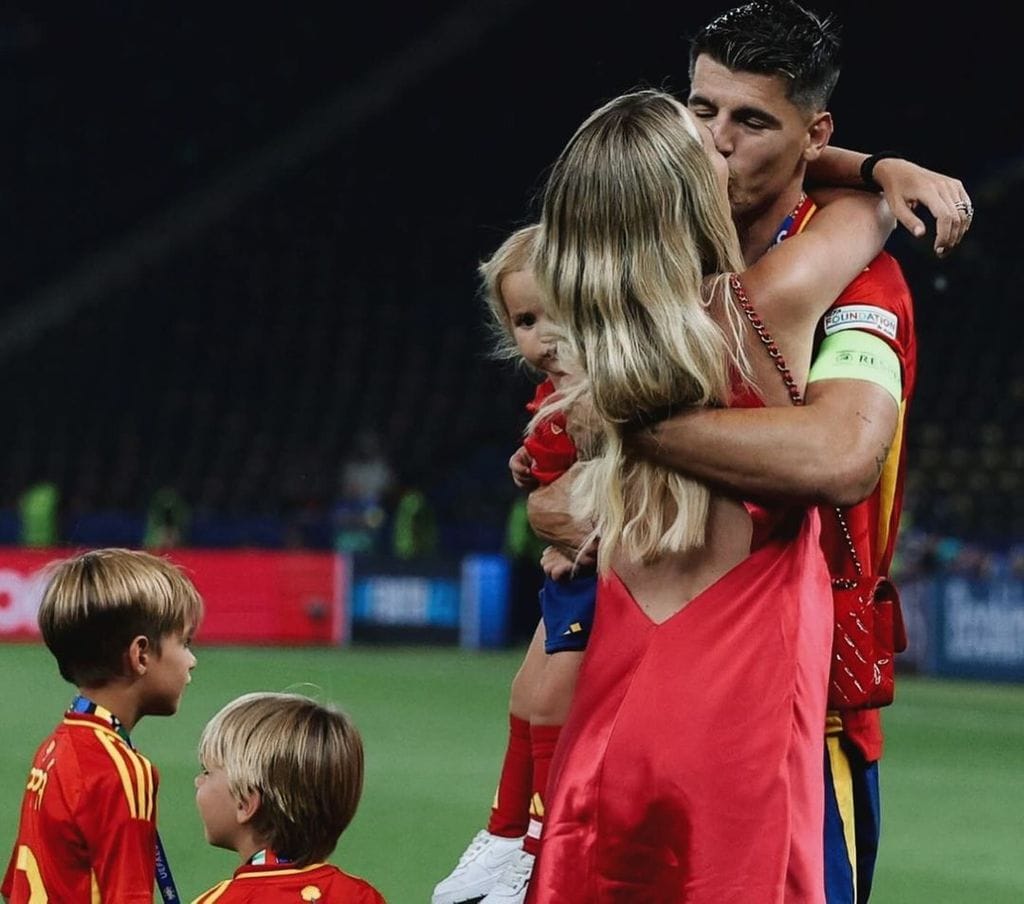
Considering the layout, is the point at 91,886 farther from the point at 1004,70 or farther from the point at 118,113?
the point at 118,113

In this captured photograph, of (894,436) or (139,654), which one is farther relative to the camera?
(139,654)

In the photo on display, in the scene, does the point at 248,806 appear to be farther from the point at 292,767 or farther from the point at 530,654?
the point at 530,654

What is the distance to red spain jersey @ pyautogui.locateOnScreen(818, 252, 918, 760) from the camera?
8.44 feet

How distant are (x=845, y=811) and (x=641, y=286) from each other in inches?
38.7

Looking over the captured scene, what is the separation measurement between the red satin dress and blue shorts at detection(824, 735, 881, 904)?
40 cm

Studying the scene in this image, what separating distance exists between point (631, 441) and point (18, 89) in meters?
25.2

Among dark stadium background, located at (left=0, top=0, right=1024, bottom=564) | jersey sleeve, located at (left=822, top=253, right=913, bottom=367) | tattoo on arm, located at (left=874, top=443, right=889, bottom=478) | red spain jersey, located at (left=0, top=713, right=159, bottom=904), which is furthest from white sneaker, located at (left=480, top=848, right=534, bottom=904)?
dark stadium background, located at (left=0, top=0, right=1024, bottom=564)

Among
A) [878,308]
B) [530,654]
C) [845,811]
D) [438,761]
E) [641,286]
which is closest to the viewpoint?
[641,286]

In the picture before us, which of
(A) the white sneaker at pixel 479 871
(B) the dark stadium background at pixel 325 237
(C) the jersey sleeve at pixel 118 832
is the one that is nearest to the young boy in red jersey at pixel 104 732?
(C) the jersey sleeve at pixel 118 832

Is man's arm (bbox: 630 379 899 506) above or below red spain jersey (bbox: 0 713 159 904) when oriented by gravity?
above

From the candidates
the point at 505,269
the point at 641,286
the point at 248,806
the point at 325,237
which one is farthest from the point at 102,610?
the point at 325,237

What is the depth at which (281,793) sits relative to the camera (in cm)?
308

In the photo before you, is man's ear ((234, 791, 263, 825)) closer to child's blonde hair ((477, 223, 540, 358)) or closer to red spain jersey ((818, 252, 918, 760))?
red spain jersey ((818, 252, 918, 760))

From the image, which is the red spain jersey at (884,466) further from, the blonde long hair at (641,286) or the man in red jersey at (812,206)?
the blonde long hair at (641,286)
